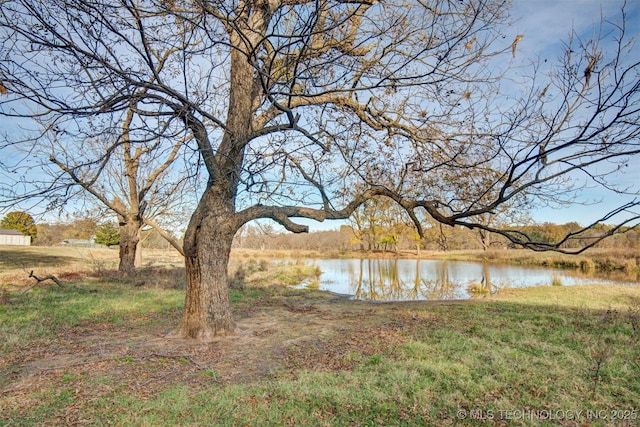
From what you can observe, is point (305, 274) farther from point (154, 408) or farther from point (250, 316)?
point (154, 408)

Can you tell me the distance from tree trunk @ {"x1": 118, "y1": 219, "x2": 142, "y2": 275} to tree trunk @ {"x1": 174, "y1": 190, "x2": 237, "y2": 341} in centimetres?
993

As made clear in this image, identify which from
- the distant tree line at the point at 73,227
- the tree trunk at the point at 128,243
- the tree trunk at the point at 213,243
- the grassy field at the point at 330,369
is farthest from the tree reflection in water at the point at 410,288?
the distant tree line at the point at 73,227

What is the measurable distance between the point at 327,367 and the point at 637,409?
3106 mm

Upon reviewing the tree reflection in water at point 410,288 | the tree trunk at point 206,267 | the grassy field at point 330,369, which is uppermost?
the tree trunk at point 206,267

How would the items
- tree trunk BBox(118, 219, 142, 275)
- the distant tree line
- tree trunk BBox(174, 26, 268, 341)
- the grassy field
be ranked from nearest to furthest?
the grassy field < the distant tree line < tree trunk BBox(174, 26, 268, 341) < tree trunk BBox(118, 219, 142, 275)

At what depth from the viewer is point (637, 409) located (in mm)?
3459

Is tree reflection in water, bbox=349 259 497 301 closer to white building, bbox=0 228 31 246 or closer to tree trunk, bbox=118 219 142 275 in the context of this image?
tree trunk, bbox=118 219 142 275

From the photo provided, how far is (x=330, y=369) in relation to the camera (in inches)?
177

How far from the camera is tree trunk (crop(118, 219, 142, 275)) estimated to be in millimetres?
14602

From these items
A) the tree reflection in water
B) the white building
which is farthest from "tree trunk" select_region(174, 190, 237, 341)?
the white building

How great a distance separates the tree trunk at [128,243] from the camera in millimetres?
14602

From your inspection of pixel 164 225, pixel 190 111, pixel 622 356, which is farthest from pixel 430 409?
pixel 164 225

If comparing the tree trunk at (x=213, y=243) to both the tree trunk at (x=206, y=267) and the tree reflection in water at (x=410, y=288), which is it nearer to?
the tree trunk at (x=206, y=267)

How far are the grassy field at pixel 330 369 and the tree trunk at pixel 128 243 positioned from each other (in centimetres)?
643
